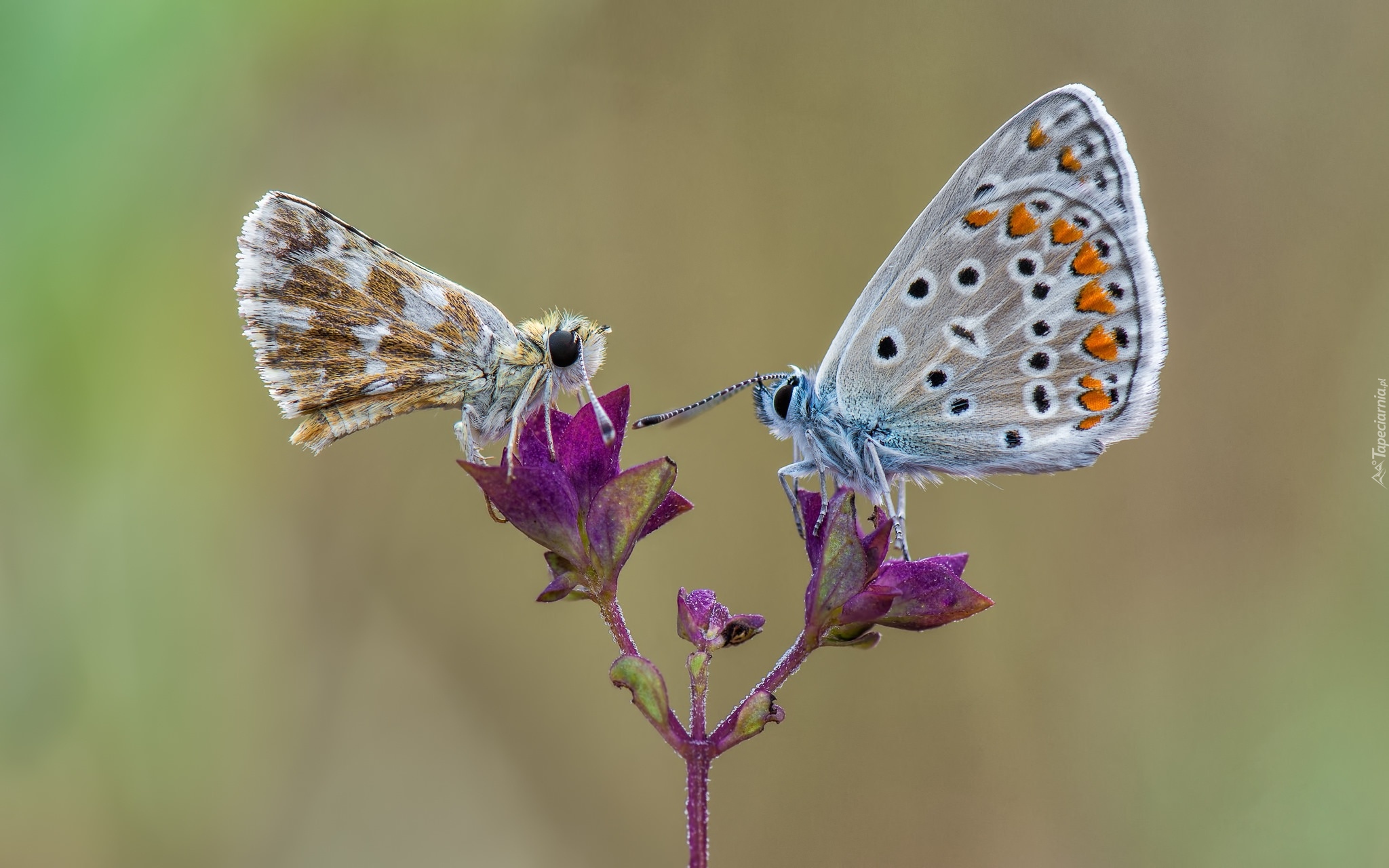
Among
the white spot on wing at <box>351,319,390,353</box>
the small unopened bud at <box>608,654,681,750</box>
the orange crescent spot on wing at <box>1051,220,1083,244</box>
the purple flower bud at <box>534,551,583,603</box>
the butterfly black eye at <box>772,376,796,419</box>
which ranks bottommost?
the small unopened bud at <box>608,654,681,750</box>

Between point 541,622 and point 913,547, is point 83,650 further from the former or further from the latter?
point 913,547

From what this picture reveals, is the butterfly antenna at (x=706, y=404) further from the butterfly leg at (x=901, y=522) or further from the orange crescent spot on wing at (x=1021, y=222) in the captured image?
the orange crescent spot on wing at (x=1021, y=222)

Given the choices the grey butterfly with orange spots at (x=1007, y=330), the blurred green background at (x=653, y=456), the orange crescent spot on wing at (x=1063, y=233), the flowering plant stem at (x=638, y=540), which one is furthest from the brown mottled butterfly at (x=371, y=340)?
the blurred green background at (x=653, y=456)

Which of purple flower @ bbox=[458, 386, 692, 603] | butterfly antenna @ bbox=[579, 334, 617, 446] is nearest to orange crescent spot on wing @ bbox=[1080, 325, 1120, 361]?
purple flower @ bbox=[458, 386, 692, 603]

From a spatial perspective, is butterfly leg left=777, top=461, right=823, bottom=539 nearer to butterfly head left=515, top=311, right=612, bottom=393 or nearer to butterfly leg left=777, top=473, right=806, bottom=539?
butterfly leg left=777, top=473, right=806, bottom=539

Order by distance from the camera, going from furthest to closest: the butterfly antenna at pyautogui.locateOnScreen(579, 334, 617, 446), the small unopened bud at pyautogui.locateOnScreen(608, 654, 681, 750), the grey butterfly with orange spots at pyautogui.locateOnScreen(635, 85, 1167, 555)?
1. the grey butterfly with orange spots at pyautogui.locateOnScreen(635, 85, 1167, 555)
2. the butterfly antenna at pyautogui.locateOnScreen(579, 334, 617, 446)
3. the small unopened bud at pyautogui.locateOnScreen(608, 654, 681, 750)

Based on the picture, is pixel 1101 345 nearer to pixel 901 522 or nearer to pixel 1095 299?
pixel 1095 299
